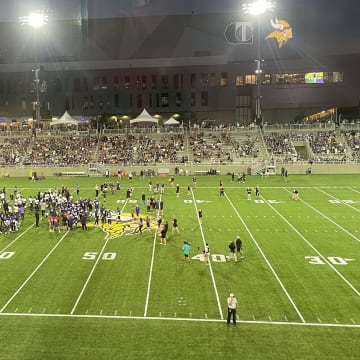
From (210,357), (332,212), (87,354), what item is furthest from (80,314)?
(332,212)

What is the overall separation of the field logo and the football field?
104 millimetres

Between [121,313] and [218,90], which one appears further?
[218,90]

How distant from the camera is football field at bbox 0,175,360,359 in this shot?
1100 cm

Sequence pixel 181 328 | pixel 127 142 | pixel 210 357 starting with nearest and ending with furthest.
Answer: pixel 210 357, pixel 181 328, pixel 127 142

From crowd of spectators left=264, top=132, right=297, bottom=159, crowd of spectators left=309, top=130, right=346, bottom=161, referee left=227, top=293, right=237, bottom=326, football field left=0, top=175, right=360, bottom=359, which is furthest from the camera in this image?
crowd of spectators left=264, top=132, right=297, bottom=159

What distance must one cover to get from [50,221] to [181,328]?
41.1 feet

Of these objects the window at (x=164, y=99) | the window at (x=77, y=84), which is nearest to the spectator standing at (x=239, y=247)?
the window at (x=164, y=99)

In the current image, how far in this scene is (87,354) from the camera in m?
Result: 10.5

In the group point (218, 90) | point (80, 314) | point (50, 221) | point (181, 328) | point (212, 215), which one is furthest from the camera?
point (218, 90)

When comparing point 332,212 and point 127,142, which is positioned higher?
point 127,142

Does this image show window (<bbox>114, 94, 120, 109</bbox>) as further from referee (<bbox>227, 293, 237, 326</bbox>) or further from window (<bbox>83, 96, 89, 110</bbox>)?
referee (<bbox>227, 293, 237, 326</bbox>)

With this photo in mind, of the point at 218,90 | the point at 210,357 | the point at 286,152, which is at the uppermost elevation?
the point at 218,90

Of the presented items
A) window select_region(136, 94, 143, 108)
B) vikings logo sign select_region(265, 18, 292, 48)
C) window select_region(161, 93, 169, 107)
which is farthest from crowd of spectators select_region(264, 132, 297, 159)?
window select_region(136, 94, 143, 108)

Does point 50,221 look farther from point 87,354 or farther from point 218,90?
point 218,90
